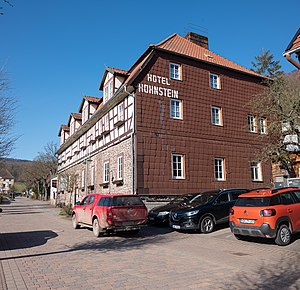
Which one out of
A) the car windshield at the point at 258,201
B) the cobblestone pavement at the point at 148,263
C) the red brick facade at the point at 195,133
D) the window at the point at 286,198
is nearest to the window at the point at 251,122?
the red brick facade at the point at 195,133

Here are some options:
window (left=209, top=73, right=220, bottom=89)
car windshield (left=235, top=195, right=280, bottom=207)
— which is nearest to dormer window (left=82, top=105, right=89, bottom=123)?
window (left=209, top=73, right=220, bottom=89)

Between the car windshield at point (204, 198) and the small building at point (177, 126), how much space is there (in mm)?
4779

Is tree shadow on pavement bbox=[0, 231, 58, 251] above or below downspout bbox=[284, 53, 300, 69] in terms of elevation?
below

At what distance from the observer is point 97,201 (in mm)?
13289

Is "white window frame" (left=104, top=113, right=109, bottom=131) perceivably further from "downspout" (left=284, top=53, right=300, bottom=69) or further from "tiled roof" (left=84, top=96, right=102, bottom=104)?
"downspout" (left=284, top=53, right=300, bottom=69)

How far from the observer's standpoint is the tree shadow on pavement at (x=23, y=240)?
421 inches

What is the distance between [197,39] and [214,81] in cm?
560

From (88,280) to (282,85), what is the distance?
574 inches

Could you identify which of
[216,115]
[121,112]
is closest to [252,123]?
[216,115]

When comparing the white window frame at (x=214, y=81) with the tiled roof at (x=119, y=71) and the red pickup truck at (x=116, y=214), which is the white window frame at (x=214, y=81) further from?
the red pickup truck at (x=116, y=214)

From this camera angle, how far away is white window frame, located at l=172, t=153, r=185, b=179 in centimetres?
2029

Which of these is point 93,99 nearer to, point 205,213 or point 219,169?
point 219,169

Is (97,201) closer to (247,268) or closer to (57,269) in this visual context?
(57,269)

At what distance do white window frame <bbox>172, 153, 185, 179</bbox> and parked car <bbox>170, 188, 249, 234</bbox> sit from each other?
241 inches
